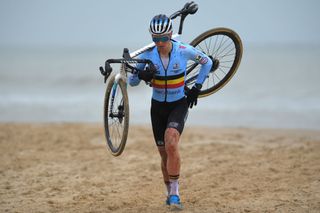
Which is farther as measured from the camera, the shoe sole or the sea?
the sea

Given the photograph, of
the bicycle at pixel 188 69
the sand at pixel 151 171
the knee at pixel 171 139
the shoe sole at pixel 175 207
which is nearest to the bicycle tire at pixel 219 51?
the bicycle at pixel 188 69

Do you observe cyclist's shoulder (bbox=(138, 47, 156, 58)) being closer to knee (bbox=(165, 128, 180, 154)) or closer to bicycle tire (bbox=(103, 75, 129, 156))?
bicycle tire (bbox=(103, 75, 129, 156))

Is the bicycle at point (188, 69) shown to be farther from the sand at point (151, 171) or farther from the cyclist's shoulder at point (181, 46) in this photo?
the sand at point (151, 171)

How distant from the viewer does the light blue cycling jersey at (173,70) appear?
7836 millimetres

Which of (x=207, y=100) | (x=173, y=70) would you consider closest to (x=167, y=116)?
(x=173, y=70)

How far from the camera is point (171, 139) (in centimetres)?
776

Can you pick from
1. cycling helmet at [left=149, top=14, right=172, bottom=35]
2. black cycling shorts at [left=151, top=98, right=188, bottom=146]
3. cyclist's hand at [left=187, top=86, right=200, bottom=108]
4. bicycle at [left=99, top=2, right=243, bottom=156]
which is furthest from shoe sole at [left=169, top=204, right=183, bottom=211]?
cycling helmet at [left=149, top=14, right=172, bottom=35]

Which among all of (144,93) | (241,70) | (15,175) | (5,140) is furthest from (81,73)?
(15,175)

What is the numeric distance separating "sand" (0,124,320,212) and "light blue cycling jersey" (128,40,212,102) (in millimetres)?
1636

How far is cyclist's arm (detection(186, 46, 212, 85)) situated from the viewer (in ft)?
25.9

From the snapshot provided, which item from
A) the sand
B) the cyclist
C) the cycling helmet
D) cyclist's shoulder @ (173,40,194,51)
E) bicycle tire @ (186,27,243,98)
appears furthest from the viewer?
the sand

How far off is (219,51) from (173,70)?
1488mm

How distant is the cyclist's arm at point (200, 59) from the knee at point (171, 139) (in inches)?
30.8

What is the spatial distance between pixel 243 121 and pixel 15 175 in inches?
330
